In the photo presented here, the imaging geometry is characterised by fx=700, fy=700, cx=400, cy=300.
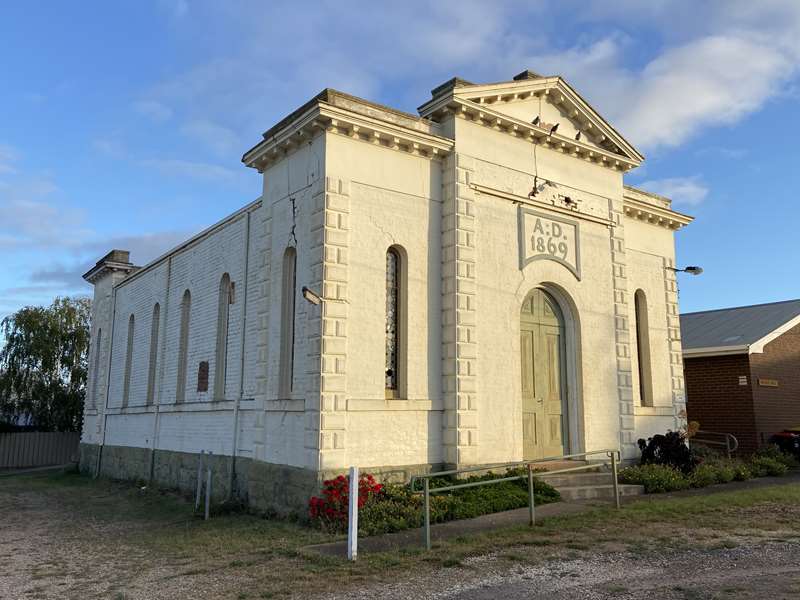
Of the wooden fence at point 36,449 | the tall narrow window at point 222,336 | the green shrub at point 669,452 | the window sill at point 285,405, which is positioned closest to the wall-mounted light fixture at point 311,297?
the window sill at point 285,405

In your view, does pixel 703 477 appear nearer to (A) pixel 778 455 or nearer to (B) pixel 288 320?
(A) pixel 778 455

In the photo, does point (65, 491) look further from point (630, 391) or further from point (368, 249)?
point (630, 391)

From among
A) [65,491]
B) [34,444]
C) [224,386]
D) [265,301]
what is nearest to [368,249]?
[265,301]

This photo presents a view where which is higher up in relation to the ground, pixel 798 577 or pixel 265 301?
pixel 265 301

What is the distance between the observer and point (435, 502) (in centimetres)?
1016

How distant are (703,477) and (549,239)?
537cm

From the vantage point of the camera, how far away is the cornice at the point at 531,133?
495 inches

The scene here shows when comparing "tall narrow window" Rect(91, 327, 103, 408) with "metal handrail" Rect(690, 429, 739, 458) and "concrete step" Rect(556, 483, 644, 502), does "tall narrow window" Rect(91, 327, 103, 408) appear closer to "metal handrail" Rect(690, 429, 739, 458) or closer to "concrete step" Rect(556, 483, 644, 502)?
"concrete step" Rect(556, 483, 644, 502)

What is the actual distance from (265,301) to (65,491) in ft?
32.6

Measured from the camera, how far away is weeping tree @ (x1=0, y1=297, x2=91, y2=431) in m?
30.3

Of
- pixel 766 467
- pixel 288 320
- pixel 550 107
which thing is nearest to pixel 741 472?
pixel 766 467

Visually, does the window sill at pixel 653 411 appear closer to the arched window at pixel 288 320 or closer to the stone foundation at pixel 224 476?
the arched window at pixel 288 320

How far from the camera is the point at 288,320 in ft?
39.9

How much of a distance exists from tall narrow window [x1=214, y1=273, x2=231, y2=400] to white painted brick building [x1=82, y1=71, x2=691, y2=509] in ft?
0.14
